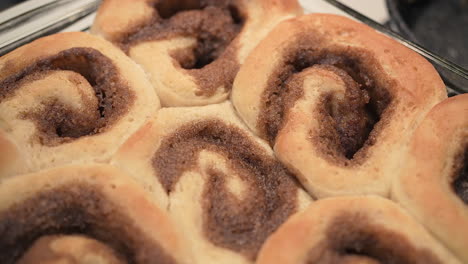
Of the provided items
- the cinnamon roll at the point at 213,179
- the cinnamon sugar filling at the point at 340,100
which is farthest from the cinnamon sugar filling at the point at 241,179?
the cinnamon sugar filling at the point at 340,100

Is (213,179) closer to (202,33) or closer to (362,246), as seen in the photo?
(362,246)

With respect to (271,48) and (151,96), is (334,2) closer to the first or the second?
(271,48)

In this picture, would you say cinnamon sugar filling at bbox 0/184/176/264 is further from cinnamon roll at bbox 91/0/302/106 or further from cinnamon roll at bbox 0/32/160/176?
cinnamon roll at bbox 91/0/302/106

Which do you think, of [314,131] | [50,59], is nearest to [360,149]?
[314,131]

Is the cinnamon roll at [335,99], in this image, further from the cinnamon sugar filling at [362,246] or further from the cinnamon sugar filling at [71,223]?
the cinnamon sugar filling at [71,223]

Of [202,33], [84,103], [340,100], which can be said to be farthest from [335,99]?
[84,103]

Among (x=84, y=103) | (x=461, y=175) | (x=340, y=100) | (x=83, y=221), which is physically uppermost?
(x=84, y=103)
